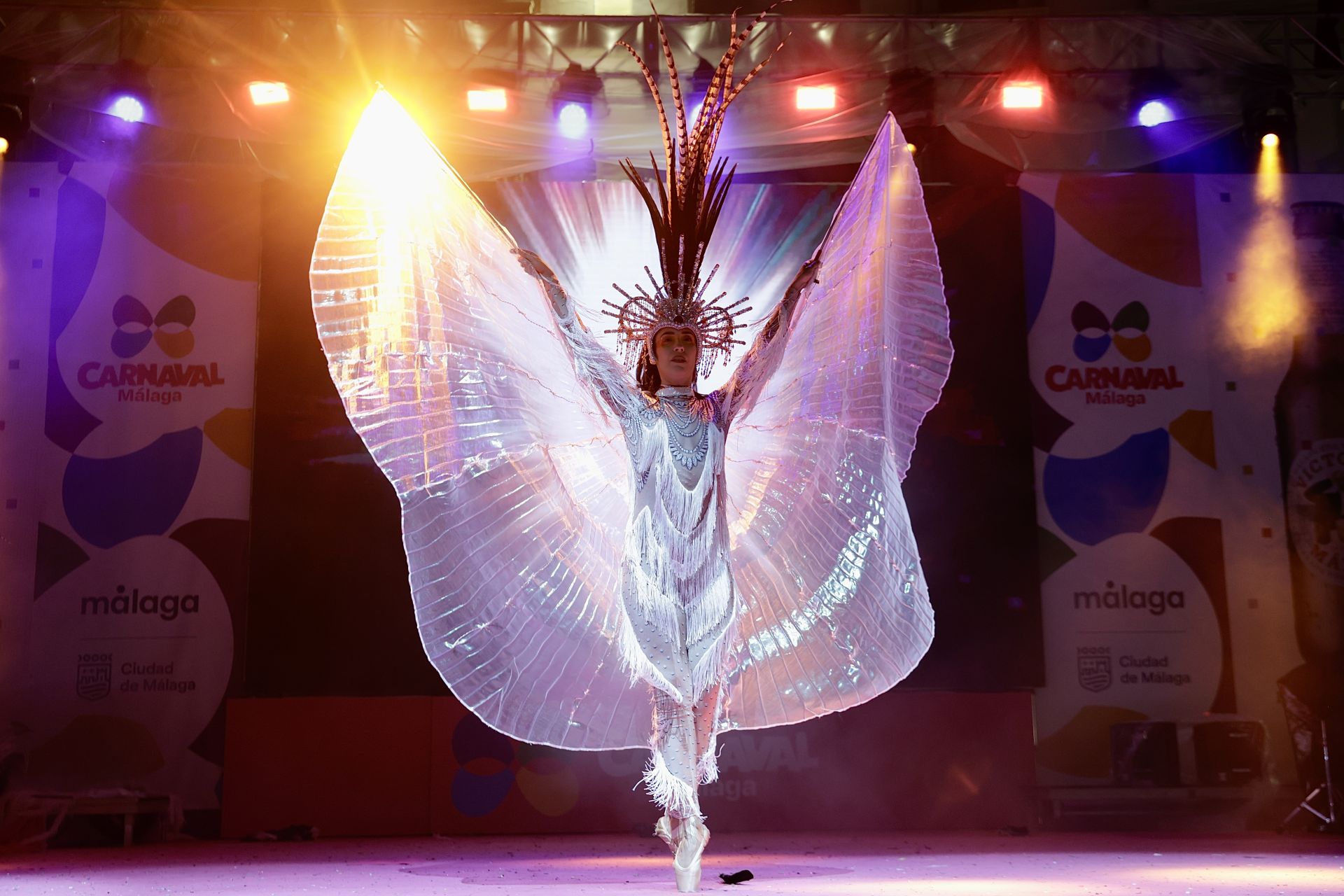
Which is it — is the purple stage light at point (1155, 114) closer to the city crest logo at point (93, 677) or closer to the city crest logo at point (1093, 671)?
the city crest logo at point (1093, 671)

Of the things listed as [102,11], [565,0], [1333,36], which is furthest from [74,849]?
[1333,36]

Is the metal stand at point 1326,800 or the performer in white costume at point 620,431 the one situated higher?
the performer in white costume at point 620,431

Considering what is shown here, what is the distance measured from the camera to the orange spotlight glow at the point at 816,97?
5.80 meters

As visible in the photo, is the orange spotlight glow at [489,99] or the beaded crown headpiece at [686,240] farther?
the orange spotlight glow at [489,99]

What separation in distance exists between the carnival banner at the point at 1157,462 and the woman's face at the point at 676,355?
3321mm

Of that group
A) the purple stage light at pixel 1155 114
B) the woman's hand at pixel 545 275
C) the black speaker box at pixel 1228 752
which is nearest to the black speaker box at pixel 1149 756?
the black speaker box at pixel 1228 752

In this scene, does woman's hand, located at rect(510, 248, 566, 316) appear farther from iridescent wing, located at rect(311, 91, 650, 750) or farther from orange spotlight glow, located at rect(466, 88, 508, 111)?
orange spotlight glow, located at rect(466, 88, 508, 111)

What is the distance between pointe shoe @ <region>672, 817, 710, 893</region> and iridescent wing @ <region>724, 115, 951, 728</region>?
1.50 feet

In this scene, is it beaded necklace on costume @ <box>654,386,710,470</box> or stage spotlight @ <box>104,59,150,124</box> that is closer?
beaded necklace on costume @ <box>654,386,710,470</box>

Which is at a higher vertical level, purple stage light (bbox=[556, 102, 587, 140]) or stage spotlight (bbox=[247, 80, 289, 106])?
stage spotlight (bbox=[247, 80, 289, 106])

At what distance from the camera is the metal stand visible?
5.62 m

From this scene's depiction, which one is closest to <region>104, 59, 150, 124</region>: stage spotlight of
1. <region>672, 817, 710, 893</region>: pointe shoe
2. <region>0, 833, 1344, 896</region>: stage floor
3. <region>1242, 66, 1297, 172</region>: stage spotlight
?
<region>0, 833, 1344, 896</region>: stage floor

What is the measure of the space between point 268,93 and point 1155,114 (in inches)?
183

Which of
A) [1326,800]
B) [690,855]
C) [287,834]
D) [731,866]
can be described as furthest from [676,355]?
[1326,800]
